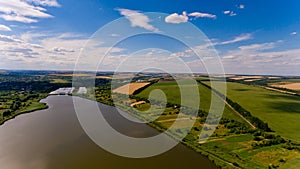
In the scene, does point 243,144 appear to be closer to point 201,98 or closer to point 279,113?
point 279,113

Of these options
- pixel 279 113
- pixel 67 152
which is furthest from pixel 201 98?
pixel 67 152

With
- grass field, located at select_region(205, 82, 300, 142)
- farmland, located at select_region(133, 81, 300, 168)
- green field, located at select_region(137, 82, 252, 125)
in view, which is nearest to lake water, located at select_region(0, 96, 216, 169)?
farmland, located at select_region(133, 81, 300, 168)

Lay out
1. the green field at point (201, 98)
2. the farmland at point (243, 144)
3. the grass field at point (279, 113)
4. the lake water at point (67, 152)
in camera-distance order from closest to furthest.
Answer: the lake water at point (67, 152), the farmland at point (243, 144), the grass field at point (279, 113), the green field at point (201, 98)

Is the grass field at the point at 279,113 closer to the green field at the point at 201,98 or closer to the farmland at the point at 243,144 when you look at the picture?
the farmland at the point at 243,144

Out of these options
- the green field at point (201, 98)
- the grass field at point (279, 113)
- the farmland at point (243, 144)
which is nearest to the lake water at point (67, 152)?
the farmland at point (243, 144)

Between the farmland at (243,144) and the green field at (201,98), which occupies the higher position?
the green field at (201,98)

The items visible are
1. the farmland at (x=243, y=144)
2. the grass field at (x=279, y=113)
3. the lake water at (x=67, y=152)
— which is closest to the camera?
the lake water at (x=67, y=152)

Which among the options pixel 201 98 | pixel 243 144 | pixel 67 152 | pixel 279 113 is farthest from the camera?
pixel 201 98

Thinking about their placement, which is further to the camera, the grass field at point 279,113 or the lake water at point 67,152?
the grass field at point 279,113

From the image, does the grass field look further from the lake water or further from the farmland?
the lake water
